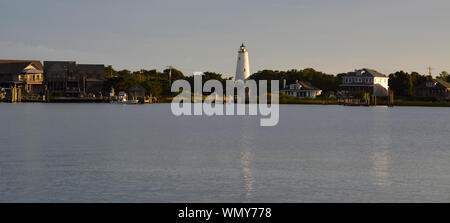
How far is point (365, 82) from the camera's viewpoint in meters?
140

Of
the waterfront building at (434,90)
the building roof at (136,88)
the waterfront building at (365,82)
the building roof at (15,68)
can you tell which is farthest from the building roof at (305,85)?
the building roof at (15,68)

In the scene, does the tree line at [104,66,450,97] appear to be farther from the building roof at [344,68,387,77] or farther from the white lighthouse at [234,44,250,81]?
the white lighthouse at [234,44,250,81]

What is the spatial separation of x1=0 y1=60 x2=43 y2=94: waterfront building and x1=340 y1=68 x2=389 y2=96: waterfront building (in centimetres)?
7282

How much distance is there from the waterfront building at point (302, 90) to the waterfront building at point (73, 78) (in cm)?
4715

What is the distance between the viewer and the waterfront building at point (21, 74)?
5492 inches

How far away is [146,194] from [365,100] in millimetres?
122517

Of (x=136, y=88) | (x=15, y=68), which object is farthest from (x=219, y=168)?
(x=15, y=68)

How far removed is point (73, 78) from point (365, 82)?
68.4 meters

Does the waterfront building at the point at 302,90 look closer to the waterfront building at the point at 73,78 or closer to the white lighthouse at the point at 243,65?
the white lighthouse at the point at 243,65

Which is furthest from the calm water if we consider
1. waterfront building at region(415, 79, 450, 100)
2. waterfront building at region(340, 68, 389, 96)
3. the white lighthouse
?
the white lighthouse

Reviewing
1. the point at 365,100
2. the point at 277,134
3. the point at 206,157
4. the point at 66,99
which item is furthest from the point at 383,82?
the point at 206,157

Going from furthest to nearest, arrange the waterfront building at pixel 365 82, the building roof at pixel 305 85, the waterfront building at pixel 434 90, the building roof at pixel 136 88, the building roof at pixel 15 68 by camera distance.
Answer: the building roof at pixel 305 85 → the building roof at pixel 136 88 → the waterfront building at pixel 365 82 → the building roof at pixel 15 68 → the waterfront building at pixel 434 90

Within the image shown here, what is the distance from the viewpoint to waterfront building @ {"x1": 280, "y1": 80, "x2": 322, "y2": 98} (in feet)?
492

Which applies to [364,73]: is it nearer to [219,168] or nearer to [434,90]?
[434,90]
